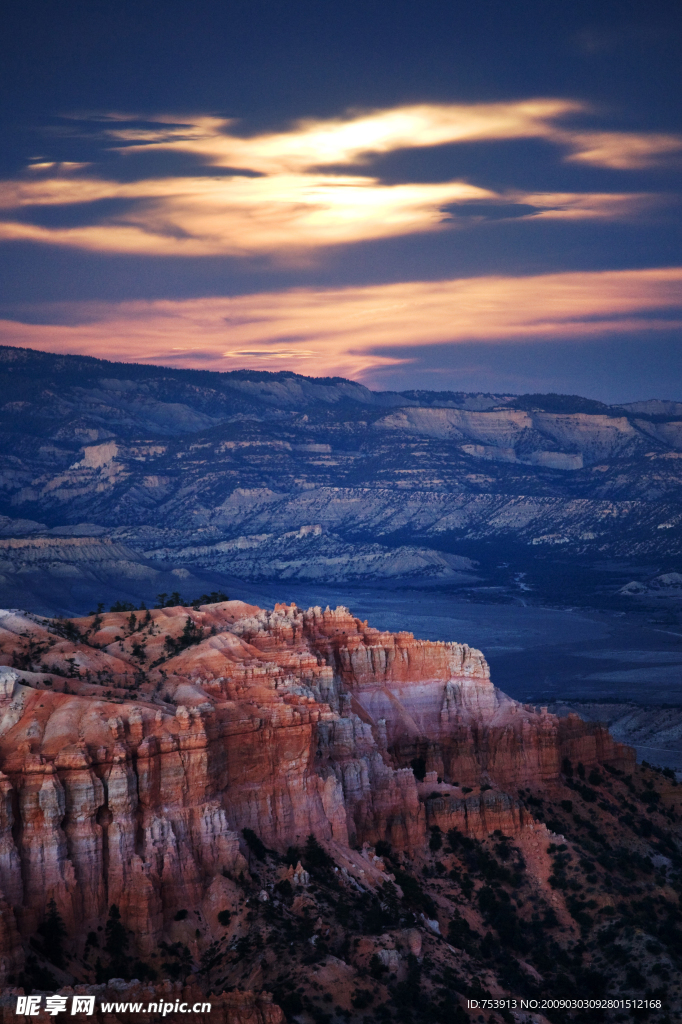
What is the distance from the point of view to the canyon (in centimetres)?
5094

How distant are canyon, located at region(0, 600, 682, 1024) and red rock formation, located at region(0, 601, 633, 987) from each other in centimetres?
11

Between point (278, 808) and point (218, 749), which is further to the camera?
point (278, 808)

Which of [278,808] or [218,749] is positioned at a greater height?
[218,749]

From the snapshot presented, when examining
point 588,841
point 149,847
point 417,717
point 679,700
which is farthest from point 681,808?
point 679,700

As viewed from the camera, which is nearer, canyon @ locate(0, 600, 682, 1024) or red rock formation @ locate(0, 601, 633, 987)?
canyon @ locate(0, 600, 682, 1024)

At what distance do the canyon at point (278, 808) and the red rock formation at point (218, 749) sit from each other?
110 millimetres

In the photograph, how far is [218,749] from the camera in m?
58.6

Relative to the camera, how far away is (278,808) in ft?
201

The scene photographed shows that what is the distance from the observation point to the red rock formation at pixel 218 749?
2037 inches

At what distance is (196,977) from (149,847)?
5578 millimetres

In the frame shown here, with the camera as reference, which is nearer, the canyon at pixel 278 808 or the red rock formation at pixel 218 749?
the canyon at pixel 278 808

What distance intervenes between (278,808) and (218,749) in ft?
15.3

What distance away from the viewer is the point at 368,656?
82375 mm

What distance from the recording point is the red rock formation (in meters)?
51.8
